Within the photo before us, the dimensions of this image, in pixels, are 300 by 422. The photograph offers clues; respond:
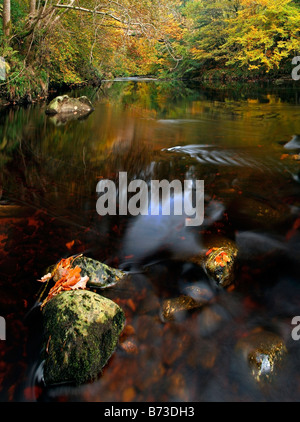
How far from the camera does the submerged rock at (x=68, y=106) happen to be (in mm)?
12216

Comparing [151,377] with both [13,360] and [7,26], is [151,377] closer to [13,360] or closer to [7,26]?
[13,360]

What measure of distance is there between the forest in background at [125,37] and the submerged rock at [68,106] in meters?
1.90

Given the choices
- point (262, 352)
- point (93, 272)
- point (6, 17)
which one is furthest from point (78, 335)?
point (6, 17)

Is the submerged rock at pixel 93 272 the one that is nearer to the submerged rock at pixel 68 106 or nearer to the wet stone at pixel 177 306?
the wet stone at pixel 177 306

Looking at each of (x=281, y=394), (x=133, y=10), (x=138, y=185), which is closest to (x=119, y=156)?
(x=138, y=185)

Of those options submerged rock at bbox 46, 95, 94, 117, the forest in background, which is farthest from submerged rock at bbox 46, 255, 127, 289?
submerged rock at bbox 46, 95, 94, 117

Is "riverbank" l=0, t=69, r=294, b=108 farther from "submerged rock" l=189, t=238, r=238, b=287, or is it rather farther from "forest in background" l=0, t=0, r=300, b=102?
"submerged rock" l=189, t=238, r=238, b=287

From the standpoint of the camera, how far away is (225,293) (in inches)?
96.3

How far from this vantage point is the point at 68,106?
41.8 ft

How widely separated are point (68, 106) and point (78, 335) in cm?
1276

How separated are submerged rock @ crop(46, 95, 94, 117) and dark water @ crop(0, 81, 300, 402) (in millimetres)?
6055

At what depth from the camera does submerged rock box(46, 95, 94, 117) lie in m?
12.2

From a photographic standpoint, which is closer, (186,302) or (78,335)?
(78,335)

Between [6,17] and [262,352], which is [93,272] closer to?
[262,352]
